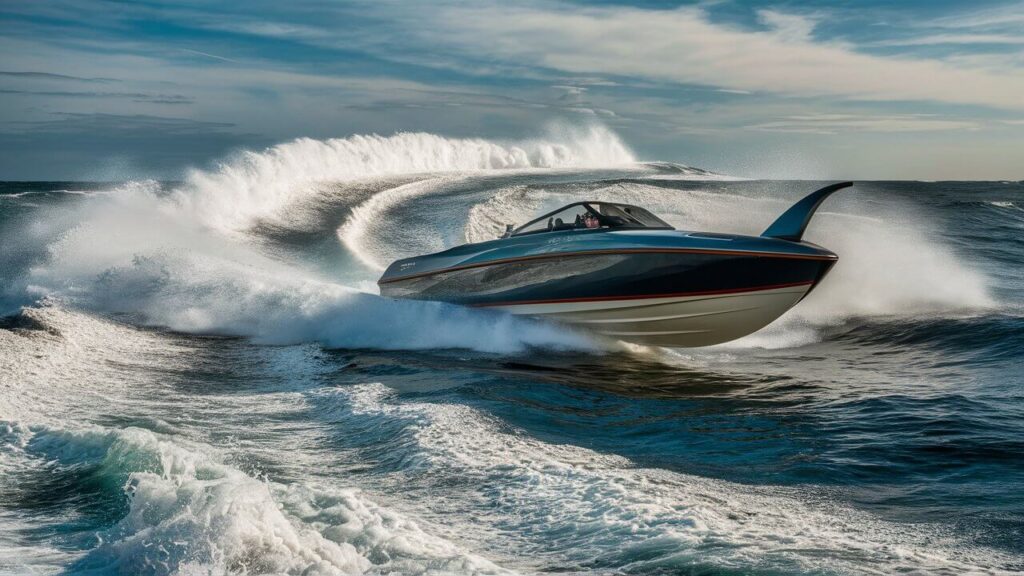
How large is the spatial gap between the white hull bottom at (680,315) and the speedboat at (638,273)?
0.05ft

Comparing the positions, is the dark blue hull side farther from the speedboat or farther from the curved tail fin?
the curved tail fin

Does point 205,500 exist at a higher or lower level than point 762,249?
lower

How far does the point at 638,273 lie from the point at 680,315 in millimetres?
811

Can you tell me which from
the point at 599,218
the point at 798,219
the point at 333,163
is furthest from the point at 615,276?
the point at 333,163

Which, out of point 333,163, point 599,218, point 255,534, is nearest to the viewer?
point 255,534

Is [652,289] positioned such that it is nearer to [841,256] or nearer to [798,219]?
[798,219]

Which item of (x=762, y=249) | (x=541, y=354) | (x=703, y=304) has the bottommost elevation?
Result: (x=541, y=354)

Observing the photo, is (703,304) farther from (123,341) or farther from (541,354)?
(123,341)

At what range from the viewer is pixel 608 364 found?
12.4 meters

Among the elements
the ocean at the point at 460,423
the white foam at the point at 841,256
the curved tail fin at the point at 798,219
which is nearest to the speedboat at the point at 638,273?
the curved tail fin at the point at 798,219

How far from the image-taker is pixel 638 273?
490 inches

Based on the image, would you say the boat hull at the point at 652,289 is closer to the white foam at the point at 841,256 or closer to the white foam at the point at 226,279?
the white foam at the point at 226,279

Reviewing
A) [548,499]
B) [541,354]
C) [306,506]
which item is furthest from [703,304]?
[306,506]

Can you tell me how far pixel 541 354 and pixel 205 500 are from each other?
26.7 ft
